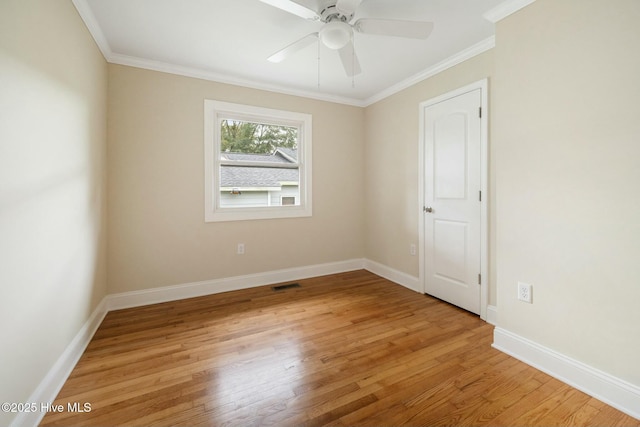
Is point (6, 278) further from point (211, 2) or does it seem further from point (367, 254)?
point (367, 254)

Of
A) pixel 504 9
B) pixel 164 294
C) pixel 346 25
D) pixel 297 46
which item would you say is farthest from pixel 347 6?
pixel 164 294

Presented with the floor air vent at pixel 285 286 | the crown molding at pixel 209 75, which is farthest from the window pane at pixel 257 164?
the floor air vent at pixel 285 286

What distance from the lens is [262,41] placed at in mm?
2352

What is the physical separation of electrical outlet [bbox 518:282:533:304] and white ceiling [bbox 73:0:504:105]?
2.02m

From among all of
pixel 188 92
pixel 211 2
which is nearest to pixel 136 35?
pixel 188 92

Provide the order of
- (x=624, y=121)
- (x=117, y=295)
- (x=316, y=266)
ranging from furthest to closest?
(x=316, y=266), (x=117, y=295), (x=624, y=121)

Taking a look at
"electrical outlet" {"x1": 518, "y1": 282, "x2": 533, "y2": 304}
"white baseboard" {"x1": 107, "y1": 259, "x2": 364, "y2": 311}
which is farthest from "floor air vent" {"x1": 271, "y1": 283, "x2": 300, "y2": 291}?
"electrical outlet" {"x1": 518, "y1": 282, "x2": 533, "y2": 304}

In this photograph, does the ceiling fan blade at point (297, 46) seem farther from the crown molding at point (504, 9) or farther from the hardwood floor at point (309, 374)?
the hardwood floor at point (309, 374)

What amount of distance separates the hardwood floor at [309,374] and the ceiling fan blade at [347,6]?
7.42 feet

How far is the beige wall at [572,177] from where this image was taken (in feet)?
4.66

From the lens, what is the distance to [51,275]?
1.50 meters

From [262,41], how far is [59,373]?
281cm

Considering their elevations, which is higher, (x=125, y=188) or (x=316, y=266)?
(x=125, y=188)

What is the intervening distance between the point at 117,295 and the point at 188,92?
2272 millimetres
